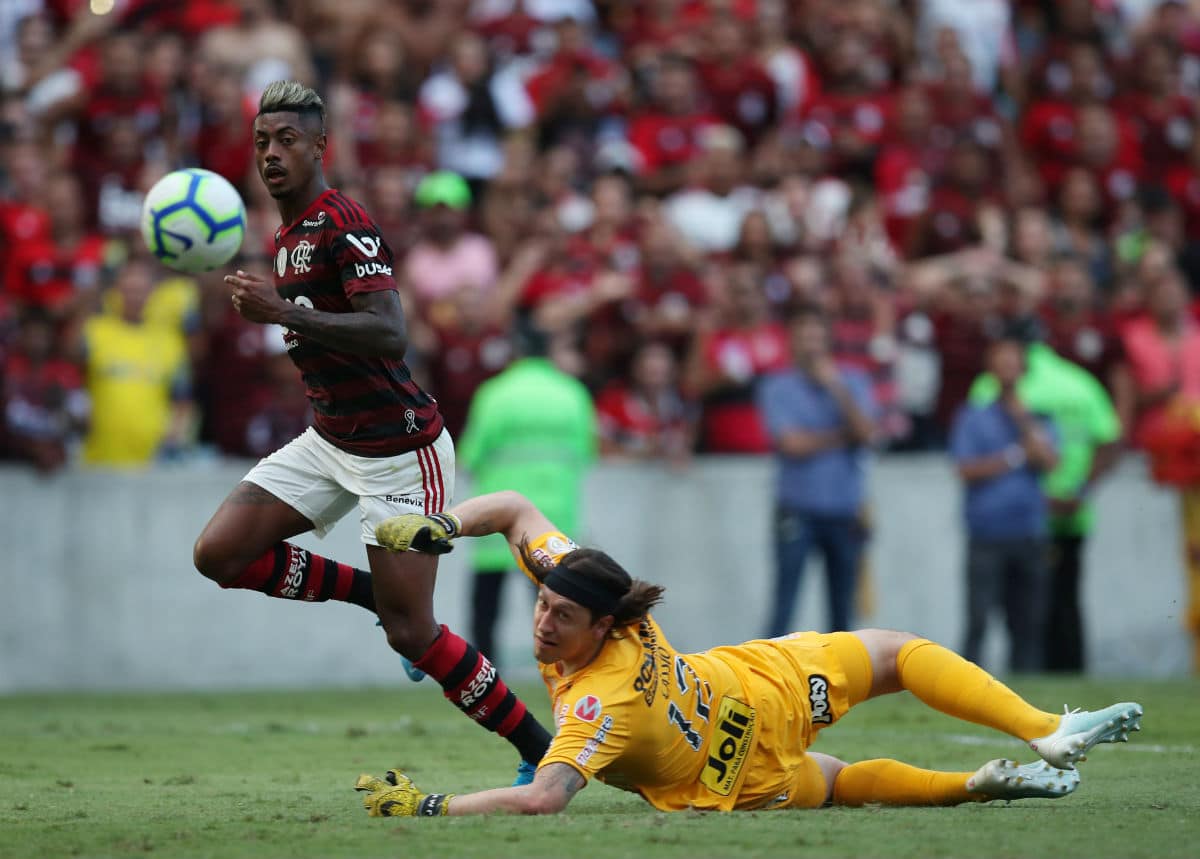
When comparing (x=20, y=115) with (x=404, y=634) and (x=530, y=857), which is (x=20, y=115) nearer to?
(x=404, y=634)

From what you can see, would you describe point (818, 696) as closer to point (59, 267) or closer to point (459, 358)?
point (459, 358)

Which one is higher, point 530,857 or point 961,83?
point 961,83

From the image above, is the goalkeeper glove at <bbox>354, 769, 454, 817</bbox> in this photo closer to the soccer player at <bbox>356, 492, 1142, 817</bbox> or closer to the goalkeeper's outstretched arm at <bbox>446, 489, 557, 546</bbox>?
the soccer player at <bbox>356, 492, 1142, 817</bbox>

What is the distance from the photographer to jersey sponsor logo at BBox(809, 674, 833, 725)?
Answer: 245 inches

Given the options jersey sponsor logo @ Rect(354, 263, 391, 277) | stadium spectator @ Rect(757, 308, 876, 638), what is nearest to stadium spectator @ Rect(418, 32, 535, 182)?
stadium spectator @ Rect(757, 308, 876, 638)

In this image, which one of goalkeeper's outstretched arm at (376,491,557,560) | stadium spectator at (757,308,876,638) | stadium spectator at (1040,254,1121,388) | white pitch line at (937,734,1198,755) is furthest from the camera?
stadium spectator at (1040,254,1121,388)

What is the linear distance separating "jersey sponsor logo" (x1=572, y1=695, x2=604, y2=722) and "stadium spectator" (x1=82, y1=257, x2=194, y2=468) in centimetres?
727

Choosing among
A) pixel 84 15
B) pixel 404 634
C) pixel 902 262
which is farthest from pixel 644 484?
pixel 404 634

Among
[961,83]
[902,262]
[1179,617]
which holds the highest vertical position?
[961,83]

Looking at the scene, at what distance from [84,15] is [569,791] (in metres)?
10.2

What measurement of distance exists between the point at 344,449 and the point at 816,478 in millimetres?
→ 6127

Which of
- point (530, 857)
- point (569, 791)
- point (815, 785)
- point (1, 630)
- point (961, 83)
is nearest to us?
point (530, 857)

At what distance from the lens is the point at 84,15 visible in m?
14.2

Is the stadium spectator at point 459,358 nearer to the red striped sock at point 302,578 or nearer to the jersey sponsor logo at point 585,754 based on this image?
the red striped sock at point 302,578
